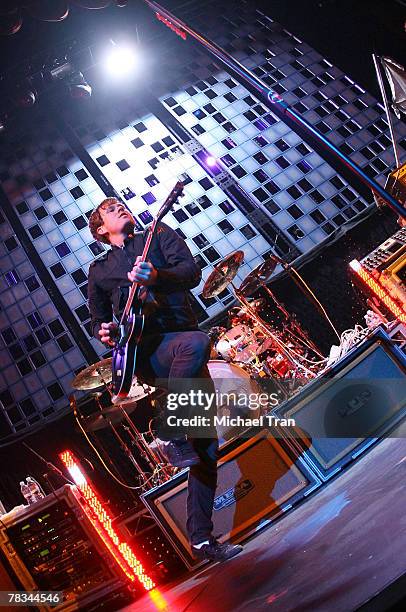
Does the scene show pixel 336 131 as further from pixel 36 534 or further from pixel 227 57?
pixel 36 534

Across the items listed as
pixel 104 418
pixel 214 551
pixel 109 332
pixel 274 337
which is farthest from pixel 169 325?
pixel 104 418

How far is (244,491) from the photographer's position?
129 inches

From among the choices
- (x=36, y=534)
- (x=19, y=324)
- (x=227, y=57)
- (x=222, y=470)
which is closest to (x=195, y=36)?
(x=227, y=57)

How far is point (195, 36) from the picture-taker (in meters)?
3.57

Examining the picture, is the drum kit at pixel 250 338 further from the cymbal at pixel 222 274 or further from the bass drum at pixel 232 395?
the bass drum at pixel 232 395

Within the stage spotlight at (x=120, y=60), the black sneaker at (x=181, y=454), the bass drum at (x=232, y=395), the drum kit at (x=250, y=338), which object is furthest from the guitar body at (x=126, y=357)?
the stage spotlight at (x=120, y=60)

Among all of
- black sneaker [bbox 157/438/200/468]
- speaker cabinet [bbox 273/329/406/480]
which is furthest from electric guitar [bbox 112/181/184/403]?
speaker cabinet [bbox 273/329/406/480]

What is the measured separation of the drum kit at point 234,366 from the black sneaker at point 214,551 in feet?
6.35

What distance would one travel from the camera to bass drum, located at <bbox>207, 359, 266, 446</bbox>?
4742 mm

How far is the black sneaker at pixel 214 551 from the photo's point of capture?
2619 millimetres

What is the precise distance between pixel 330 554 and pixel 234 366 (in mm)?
3821

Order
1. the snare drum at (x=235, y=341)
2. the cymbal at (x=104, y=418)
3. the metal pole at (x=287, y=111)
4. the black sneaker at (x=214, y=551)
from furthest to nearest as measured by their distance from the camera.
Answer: the snare drum at (x=235, y=341)
the cymbal at (x=104, y=418)
the black sneaker at (x=214, y=551)
the metal pole at (x=287, y=111)

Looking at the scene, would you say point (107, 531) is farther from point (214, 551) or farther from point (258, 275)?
point (258, 275)

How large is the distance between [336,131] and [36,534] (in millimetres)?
9603
